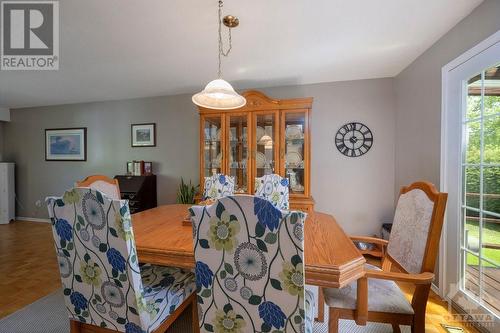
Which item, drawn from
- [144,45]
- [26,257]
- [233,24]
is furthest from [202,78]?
[26,257]

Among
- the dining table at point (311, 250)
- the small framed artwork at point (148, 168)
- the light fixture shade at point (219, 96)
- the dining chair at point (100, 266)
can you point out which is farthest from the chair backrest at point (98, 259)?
the small framed artwork at point (148, 168)

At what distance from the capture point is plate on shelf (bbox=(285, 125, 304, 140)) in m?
2.75

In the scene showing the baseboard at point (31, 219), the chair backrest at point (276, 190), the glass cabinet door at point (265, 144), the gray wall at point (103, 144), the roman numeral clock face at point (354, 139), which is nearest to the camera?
the chair backrest at point (276, 190)

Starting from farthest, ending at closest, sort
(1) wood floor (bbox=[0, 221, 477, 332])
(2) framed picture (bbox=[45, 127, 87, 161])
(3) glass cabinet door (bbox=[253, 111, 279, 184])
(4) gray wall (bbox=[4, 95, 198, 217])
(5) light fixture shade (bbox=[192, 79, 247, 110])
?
(2) framed picture (bbox=[45, 127, 87, 161]), (4) gray wall (bbox=[4, 95, 198, 217]), (3) glass cabinet door (bbox=[253, 111, 279, 184]), (1) wood floor (bbox=[0, 221, 477, 332]), (5) light fixture shade (bbox=[192, 79, 247, 110])

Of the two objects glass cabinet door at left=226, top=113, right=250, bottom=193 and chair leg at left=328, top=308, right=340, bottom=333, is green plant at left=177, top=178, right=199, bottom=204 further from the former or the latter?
chair leg at left=328, top=308, right=340, bottom=333

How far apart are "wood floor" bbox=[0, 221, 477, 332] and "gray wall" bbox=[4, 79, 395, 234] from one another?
101cm

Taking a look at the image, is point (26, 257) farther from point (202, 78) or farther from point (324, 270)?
point (324, 270)

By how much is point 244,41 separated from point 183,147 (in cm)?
200

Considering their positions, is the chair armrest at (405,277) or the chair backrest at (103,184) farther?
the chair backrest at (103,184)

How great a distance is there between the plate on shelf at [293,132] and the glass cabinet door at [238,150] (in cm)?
53

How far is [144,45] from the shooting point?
2037 millimetres

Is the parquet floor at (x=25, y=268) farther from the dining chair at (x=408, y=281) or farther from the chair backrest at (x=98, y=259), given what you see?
the dining chair at (x=408, y=281)

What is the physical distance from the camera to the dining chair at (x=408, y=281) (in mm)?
1041

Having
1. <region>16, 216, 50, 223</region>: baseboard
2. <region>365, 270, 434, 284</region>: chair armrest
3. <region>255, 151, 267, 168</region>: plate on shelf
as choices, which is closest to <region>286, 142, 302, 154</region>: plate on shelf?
<region>255, 151, 267, 168</region>: plate on shelf
